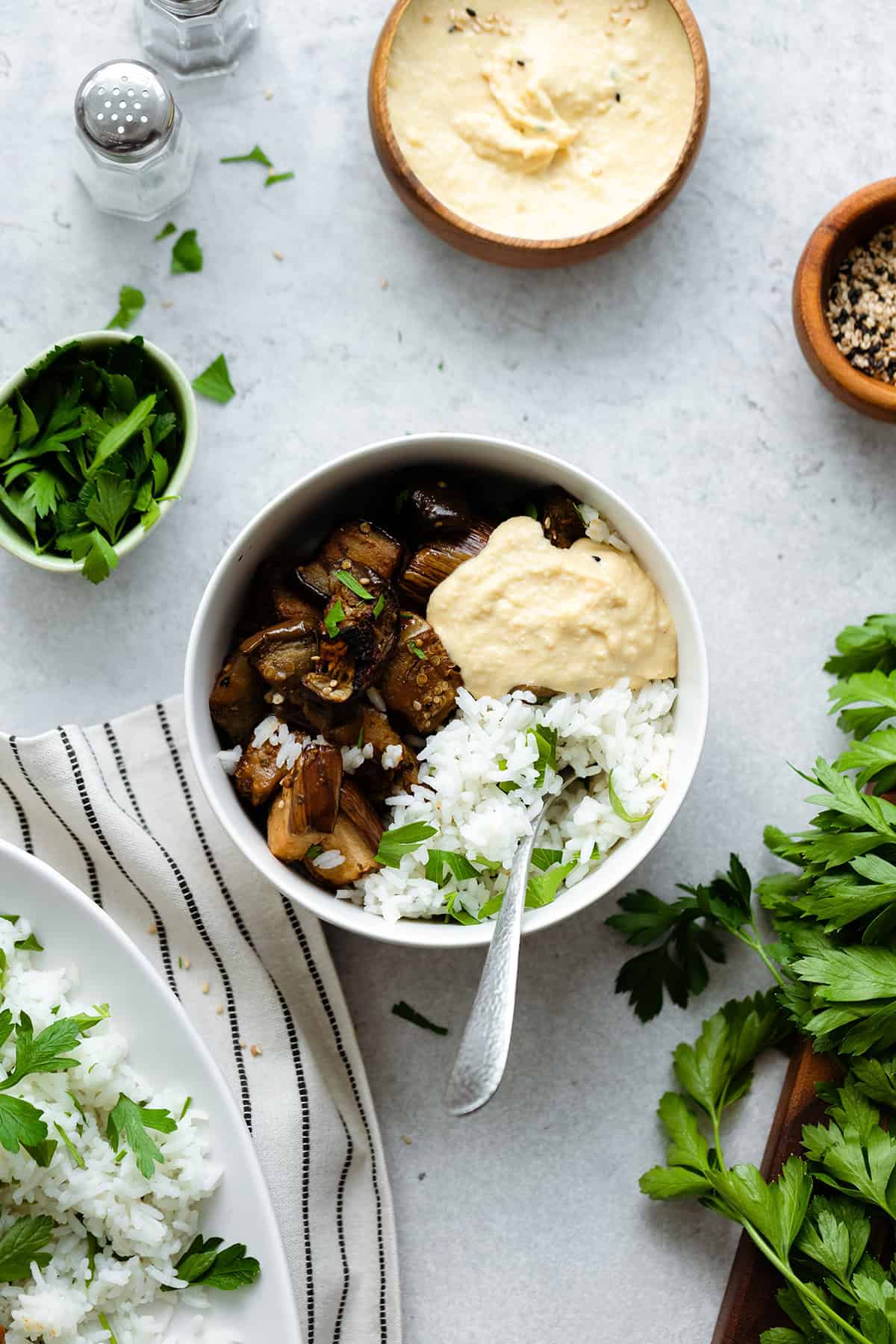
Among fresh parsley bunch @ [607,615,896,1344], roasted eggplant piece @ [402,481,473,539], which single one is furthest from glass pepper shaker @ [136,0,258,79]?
fresh parsley bunch @ [607,615,896,1344]

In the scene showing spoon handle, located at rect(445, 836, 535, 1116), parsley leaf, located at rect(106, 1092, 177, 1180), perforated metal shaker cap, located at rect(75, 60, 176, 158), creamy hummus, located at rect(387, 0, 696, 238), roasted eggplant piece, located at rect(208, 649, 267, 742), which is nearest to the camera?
spoon handle, located at rect(445, 836, 535, 1116)

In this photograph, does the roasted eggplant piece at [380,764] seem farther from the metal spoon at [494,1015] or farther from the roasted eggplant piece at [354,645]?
the metal spoon at [494,1015]

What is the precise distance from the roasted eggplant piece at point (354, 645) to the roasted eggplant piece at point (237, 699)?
14 cm

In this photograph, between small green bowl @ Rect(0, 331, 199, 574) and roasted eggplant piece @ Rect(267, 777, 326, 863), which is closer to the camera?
roasted eggplant piece @ Rect(267, 777, 326, 863)

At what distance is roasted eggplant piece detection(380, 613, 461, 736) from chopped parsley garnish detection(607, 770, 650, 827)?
0.30 meters

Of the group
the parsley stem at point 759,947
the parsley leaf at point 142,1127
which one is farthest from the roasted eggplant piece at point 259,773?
the parsley stem at point 759,947

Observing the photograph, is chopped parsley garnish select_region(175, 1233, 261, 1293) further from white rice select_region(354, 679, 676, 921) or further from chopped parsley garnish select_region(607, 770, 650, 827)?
chopped parsley garnish select_region(607, 770, 650, 827)

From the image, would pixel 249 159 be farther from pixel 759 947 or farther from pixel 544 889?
pixel 759 947

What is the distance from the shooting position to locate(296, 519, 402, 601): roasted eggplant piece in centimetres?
200

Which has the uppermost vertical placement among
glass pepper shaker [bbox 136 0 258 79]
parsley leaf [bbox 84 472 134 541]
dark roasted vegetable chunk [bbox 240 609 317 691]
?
glass pepper shaker [bbox 136 0 258 79]

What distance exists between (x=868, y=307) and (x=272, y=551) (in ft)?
4.13

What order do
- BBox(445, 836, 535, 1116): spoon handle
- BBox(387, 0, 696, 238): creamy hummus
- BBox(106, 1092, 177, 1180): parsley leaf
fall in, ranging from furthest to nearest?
BBox(387, 0, 696, 238): creamy hummus < BBox(106, 1092, 177, 1180): parsley leaf < BBox(445, 836, 535, 1116): spoon handle

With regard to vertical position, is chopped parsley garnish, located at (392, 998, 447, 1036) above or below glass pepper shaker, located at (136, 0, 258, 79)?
below

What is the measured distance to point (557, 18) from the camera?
2.27 m
